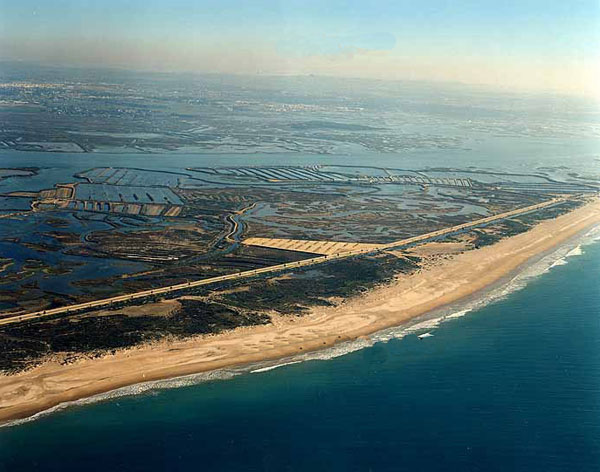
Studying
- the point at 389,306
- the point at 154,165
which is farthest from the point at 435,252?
the point at 154,165

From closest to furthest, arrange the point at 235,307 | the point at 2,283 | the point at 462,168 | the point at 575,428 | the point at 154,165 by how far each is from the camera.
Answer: the point at 575,428, the point at 235,307, the point at 2,283, the point at 154,165, the point at 462,168

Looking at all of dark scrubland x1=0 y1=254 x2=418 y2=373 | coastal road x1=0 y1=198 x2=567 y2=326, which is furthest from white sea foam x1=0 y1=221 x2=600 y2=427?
coastal road x1=0 y1=198 x2=567 y2=326

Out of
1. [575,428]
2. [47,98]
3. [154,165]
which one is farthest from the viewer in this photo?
[47,98]

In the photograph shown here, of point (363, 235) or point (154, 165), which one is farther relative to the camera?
point (154, 165)

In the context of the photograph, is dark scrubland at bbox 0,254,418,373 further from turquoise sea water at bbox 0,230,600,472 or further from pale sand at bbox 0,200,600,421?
turquoise sea water at bbox 0,230,600,472

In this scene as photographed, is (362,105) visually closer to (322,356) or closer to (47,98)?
(47,98)

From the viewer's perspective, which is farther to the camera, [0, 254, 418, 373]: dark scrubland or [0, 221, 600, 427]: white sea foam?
[0, 254, 418, 373]: dark scrubland
